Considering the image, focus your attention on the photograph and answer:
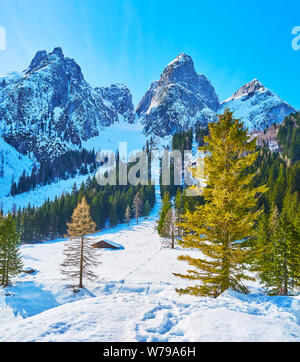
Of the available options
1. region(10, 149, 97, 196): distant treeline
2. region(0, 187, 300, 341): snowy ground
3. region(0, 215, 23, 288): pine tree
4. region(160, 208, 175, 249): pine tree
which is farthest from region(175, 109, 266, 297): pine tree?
region(10, 149, 97, 196): distant treeline

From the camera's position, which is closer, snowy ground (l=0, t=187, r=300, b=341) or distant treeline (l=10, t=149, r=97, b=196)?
snowy ground (l=0, t=187, r=300, b=341)

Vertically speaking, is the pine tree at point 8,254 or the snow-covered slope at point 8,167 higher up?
the snow-covered slope at point 8,167

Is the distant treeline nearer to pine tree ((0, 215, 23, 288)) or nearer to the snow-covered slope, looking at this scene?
the snow-covered slope

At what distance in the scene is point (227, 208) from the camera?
9406mm

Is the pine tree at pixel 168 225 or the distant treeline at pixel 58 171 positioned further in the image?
the distant treeline at pixel 58 171

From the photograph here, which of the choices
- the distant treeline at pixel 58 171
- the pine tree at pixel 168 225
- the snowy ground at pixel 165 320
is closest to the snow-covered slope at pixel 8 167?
the distant treeline at pixel 58 171

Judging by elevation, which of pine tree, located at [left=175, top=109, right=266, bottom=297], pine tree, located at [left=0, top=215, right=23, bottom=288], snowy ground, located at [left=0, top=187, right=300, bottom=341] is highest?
pine tree, located at [left=175, top=109, right=266, bottom=297]

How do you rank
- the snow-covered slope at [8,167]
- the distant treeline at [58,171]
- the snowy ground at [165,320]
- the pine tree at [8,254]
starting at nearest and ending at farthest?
the snowy ground at [165,320] → the pine tree at [8,254] → the distant treeline at [58,171] → the snow-covered slope at [8,167]

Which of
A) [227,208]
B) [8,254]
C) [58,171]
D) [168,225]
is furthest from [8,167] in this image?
[227,208]

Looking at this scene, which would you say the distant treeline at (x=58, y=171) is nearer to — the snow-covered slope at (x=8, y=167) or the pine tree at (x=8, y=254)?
the snow-covered slope at (x=8, y=167)

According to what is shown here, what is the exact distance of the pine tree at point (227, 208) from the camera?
897 cm

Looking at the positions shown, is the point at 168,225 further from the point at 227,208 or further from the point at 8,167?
the point at 8,167

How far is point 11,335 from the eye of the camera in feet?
18.2

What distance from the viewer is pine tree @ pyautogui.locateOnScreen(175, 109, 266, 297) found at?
29.4 feet
